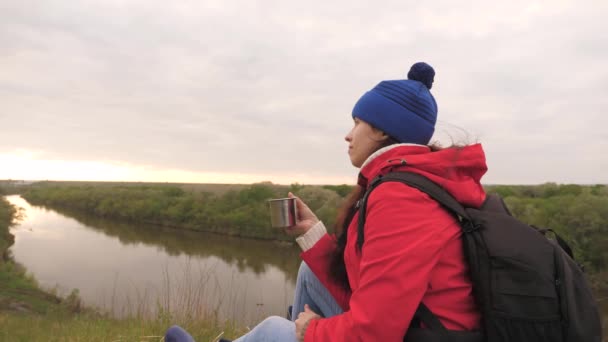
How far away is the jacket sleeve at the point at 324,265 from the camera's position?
1.59 metres

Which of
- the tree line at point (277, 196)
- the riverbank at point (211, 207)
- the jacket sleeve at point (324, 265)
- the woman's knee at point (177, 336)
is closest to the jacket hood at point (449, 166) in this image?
the jacket sleeve at point (324, 265)

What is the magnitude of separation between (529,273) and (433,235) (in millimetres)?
249

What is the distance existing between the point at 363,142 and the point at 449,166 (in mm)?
338

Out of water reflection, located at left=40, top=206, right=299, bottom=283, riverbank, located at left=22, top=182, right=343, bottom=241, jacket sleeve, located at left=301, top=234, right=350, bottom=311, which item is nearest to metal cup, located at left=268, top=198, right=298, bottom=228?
jacket sleeve, located at left=301, top=234, right=350, bottom=311

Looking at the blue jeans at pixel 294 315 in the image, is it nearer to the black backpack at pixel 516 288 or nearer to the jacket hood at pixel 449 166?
the black backpack at pixel 516 288

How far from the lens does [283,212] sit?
173 centimetres

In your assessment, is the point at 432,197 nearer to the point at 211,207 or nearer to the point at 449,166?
the point at 449,166

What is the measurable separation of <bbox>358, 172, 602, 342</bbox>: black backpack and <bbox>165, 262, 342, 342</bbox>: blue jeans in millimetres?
425

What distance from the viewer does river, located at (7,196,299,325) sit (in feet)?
12.5

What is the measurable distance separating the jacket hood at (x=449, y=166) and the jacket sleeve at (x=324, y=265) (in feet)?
1.47

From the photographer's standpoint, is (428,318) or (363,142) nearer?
(428,318)

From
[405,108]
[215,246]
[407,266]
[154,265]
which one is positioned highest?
[405,108]

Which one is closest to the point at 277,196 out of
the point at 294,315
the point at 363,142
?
the point at 294,315

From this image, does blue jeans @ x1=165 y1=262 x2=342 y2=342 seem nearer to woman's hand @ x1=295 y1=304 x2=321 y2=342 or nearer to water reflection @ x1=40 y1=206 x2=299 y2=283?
woman's hand @ x1=295 y1=304 x2=321 y2=342
